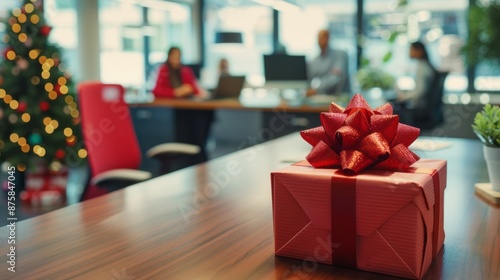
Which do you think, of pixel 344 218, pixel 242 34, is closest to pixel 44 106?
pixel 242 34

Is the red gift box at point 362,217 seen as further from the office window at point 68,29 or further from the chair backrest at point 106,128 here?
the office window at point 68,29

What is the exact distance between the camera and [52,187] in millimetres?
5270

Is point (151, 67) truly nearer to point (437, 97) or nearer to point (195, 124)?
point (195, 124)

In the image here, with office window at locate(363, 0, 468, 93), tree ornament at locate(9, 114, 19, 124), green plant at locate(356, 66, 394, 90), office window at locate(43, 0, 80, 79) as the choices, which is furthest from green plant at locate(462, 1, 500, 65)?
office window at locate(43, 0, 80, 79)

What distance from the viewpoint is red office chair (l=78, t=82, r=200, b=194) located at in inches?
97.9

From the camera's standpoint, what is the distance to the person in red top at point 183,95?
229 inches

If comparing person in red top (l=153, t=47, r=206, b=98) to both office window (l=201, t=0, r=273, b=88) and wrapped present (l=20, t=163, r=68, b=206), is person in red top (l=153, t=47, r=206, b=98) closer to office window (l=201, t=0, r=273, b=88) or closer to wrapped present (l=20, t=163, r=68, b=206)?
wrapped present (l=20, t=163, r=68, b=206)

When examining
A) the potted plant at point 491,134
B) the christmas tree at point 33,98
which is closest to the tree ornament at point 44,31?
the christmas tree at point 33,98

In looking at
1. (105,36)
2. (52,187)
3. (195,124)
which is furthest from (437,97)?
(105,36)

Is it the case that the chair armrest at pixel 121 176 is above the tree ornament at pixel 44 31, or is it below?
below

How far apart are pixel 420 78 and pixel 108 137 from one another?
3.74 meters

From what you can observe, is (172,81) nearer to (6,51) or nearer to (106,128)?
(6,51)

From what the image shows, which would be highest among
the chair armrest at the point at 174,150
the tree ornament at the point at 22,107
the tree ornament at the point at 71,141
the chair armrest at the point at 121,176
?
the tree ornament at the point at 22,107

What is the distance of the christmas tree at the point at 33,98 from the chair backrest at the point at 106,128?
2.65 meters
